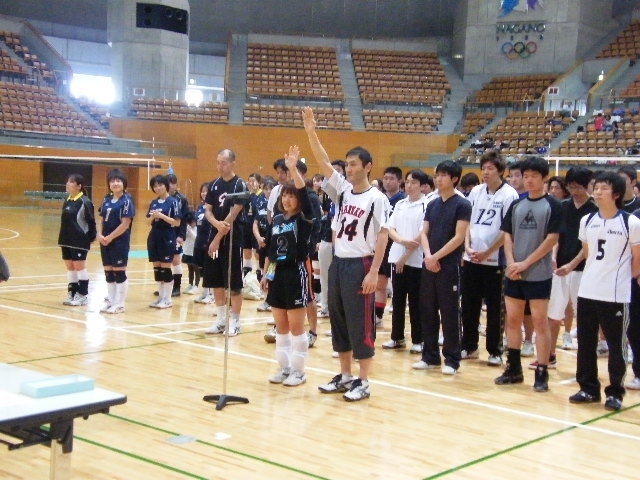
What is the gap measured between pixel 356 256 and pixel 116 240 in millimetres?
4686

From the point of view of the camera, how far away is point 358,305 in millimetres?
5984

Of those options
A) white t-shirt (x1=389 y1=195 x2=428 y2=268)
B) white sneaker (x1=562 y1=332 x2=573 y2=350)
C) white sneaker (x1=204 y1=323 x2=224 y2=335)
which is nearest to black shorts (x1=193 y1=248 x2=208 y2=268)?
white sneaker (x1=204 y1=323 x2=224 y2=335)

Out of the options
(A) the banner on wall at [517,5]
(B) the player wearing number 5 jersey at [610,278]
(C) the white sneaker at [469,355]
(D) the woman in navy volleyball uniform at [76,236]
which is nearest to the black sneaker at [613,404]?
(B) the player wearing number 5 jersey at [610,278]

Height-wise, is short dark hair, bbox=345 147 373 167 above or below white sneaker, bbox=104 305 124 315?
above

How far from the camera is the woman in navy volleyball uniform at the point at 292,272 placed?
20.6 feet

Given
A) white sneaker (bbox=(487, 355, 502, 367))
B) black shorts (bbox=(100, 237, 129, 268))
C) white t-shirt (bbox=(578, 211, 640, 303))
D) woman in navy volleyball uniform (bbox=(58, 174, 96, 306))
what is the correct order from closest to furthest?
white t-shirt (bbox=(578, 211, 640, 303))
white sneaker (bbox=(487, 355, 502, 367))
black shorts (bbox=(100, 237, 129, 268))
woman in navy volleyball uniform (bbox=(58, 174, 96, 306))

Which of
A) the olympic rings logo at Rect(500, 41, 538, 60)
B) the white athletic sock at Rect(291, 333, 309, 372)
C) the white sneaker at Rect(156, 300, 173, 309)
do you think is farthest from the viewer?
the olympic rings logo at Rect(500, 41, 538, 60)

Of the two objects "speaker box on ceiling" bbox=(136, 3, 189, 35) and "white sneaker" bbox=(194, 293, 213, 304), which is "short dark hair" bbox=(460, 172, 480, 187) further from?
Answer: "speaker box on ceiling" bbox=(136, 3, 189, 35)

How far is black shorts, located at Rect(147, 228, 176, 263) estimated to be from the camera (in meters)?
10.2

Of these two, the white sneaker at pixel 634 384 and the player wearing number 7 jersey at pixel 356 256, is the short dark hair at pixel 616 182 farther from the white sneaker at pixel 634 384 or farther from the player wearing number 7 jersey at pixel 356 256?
the white sneaker at pixel 634 384

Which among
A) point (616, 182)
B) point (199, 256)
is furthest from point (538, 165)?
Answer: point (199, 256)

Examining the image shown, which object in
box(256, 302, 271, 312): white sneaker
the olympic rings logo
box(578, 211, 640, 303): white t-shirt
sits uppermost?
the olympic rings logo

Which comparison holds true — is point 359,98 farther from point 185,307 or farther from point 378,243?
point 378,243

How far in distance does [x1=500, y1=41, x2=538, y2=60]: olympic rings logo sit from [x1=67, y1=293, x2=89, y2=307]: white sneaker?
24745mm
